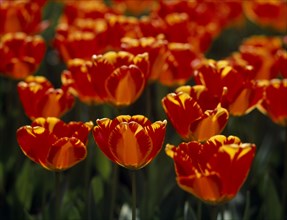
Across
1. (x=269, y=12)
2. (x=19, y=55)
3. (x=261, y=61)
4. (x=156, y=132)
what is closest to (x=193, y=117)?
(x=156, y=132)

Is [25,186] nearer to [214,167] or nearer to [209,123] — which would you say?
[209,123]

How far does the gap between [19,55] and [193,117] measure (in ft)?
Answer: 2.93

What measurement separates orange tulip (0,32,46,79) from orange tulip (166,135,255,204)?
98cm

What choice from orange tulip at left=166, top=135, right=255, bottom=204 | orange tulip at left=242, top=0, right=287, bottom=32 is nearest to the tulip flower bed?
orange tulip at left=166, top=135, right=255, bottom=204

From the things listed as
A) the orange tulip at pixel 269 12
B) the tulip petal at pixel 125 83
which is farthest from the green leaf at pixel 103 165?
the orange tulip at pixel 269 12

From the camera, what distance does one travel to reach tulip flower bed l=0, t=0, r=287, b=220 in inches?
64.1

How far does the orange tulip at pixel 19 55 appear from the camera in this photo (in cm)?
237

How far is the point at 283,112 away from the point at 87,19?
1.19m

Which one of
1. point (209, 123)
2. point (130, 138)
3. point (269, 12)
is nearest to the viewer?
point (130, 138)

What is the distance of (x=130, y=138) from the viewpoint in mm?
1618

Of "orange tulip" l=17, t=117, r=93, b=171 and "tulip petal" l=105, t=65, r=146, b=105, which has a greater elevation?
"orange tulip" l=17, t=117, r=93, b=171

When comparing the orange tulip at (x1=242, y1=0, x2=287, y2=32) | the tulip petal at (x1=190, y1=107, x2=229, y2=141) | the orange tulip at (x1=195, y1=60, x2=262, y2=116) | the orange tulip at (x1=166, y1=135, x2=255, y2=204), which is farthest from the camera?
the orange tulip at (x1=242, y1=0, x2=287, y2=32)

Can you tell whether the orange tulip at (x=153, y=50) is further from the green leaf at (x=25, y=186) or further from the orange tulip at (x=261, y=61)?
the green leaf at (x=25, y=186)

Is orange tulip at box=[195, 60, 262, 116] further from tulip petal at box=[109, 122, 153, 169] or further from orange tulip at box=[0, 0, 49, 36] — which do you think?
orange tulip at box=[0, 0, 49, 36]
